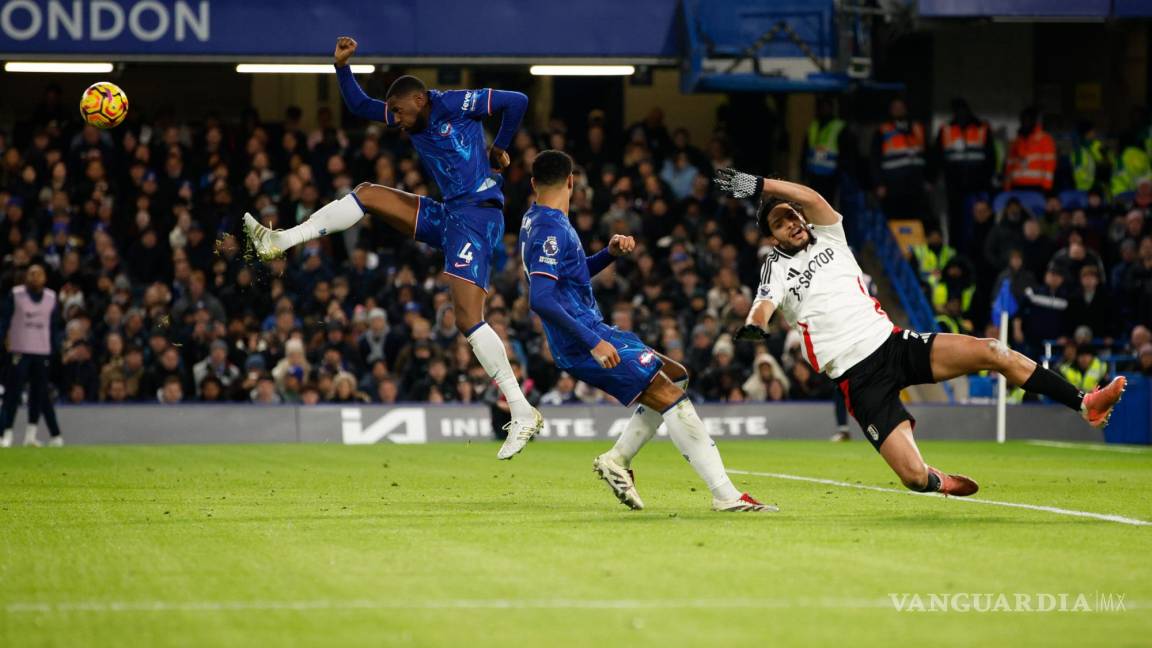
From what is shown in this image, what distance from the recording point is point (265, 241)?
11.9 metres

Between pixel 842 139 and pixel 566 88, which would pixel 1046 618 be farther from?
pixel 566 88

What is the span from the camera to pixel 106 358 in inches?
914

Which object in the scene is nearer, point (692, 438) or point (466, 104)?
point (692, 438)

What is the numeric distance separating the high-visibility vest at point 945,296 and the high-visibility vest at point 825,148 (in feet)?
9.15

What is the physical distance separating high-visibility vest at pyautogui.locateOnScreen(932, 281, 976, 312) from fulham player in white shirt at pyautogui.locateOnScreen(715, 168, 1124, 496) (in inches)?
601

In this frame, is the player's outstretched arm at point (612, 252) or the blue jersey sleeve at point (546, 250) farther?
the player's outstretched arm at point (612, 252)

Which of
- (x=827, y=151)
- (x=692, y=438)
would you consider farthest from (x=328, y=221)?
(x=827, y=151)

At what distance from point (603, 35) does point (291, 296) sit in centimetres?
613

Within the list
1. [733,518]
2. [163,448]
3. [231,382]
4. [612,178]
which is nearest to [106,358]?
[231,382]

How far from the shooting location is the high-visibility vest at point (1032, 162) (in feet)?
89.8

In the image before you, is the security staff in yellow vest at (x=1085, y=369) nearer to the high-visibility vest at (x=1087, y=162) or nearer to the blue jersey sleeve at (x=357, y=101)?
the high-visibility vest at (x=1087, y=162)

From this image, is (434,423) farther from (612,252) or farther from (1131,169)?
(1131,169)

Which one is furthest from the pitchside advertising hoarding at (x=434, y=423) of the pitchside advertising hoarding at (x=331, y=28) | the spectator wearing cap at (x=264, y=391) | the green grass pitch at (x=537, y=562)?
the green grass pitch at (x=537, y=562)

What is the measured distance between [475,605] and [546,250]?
3954 mm
